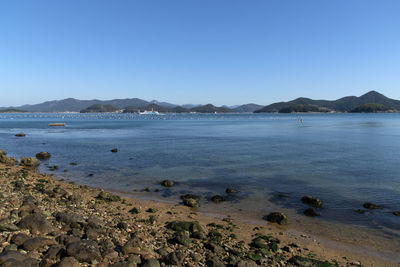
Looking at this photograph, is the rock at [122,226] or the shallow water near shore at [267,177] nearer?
the rock at [122,226]

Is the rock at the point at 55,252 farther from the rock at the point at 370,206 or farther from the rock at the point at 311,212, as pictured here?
the rock at the point at 370,206

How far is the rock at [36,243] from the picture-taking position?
20.6 feet

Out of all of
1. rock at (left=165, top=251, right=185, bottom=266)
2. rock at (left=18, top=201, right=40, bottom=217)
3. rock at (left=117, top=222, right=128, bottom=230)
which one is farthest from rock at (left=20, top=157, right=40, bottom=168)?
rock at (left=165, top=251, right=185, bottom=266)

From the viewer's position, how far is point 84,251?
6.23m

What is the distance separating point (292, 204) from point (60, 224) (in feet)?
35.2

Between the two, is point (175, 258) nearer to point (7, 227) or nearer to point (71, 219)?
point (71, 219)

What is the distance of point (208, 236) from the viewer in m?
9.09

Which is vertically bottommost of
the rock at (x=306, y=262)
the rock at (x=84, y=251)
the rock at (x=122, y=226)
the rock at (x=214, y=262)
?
the rock at (x=306, y=262)

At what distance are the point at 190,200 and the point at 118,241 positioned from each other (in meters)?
6.02

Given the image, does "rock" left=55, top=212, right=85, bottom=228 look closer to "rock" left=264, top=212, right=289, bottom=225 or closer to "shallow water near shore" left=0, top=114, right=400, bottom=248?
"shallow water near shore" left=0, top=114, right=400, bottom=248

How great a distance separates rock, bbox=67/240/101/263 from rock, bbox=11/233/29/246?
1.25 meters

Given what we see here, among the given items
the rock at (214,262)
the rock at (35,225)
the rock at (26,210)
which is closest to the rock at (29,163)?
the rock at (26,210)

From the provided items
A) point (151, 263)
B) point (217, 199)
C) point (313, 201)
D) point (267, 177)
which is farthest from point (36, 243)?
point (267, 177)

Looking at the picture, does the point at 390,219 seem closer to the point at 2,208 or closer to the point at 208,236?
the point at 208,236
